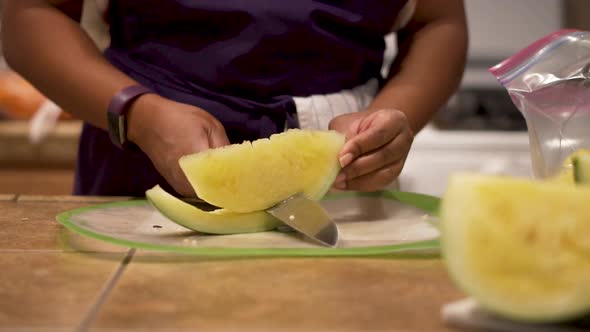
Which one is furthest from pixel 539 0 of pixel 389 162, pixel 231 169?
pixel 231 169

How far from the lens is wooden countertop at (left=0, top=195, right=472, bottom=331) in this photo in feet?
1.72

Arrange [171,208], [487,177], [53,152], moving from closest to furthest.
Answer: [487,177]
[171,208]
[53,152]

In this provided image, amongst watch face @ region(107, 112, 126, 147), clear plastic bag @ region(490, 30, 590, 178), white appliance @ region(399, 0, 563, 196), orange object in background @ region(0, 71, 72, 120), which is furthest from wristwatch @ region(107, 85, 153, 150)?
orange object in background @ region(0, 71, 72, 120)

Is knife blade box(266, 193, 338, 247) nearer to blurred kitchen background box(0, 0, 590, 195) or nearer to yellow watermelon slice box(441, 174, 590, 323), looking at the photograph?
yellow watermelon slice box(441, 174, 590, 323)

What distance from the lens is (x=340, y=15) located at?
42.6 inches

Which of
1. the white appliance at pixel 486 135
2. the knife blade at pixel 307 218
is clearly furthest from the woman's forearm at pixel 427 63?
the white appliance at pixel 486 135

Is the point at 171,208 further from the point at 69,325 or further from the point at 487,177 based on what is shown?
the point at 487,177

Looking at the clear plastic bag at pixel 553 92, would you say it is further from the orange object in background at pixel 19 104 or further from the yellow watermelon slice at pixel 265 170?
the orange object in background at pixel 19 104

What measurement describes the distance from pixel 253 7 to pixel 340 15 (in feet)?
0.40

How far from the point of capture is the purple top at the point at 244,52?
1059mm

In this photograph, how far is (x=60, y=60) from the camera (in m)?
1.04

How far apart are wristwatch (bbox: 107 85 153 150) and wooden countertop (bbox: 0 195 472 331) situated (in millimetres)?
256

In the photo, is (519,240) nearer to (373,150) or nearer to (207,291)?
(207,291)

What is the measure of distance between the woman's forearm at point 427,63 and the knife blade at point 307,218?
310 millimetres
